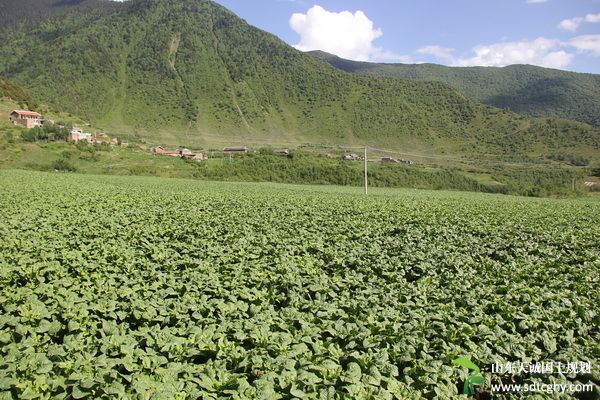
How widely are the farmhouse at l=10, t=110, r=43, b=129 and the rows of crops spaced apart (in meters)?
99.1

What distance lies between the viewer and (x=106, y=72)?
623 feet

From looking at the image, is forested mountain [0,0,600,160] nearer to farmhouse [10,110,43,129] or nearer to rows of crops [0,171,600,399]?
farmhouse [10,110,43,129]

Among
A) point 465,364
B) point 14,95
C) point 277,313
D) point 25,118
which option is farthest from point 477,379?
point 14,95

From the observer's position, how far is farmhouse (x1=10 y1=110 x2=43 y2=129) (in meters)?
95.7

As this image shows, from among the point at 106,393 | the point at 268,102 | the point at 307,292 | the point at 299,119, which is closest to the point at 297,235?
the point at 307,292

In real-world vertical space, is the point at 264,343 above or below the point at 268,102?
below

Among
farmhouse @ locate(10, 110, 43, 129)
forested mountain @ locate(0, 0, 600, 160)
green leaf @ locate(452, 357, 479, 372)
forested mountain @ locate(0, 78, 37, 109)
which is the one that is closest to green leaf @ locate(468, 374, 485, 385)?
green leaf @ locate(452, 357, 479, 372)

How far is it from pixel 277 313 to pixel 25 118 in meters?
114

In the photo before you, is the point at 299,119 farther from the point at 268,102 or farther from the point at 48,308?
the point at 48,308

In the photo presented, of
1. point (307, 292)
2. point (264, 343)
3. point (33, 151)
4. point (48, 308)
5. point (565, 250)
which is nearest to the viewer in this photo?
point (264, 343)

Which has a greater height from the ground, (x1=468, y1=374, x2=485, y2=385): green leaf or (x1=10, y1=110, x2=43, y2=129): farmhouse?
(x1=10, y1=110, x2=43, y2=129): farmhouse

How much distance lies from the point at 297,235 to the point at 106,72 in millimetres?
203833

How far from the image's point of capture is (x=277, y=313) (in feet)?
21.7

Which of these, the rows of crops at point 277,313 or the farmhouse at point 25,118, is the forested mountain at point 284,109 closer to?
the farmhouse at point 25,118
